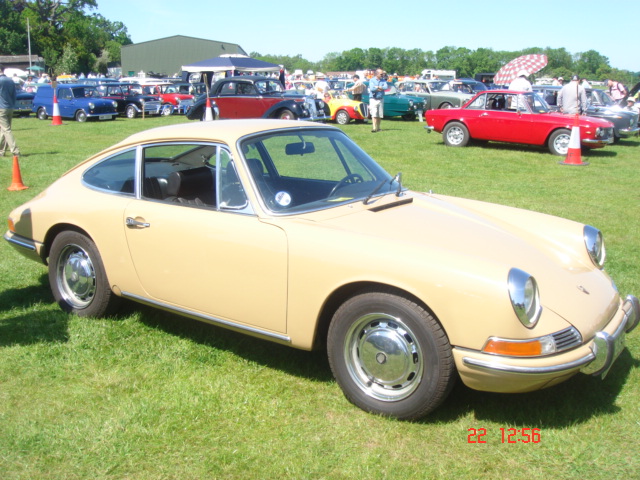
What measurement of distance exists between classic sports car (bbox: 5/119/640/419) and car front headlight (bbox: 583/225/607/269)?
2 cm

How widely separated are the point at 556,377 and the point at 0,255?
5330 millimetres

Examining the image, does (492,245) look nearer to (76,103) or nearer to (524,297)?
(524,297)

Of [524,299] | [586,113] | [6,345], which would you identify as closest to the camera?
[524,299]

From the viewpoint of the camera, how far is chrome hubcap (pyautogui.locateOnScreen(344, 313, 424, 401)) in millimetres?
3012

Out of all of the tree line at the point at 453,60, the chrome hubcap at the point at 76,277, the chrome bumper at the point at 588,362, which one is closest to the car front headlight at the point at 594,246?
the chrome bumper at the point at 588,362

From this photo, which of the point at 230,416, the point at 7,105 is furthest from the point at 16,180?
the point at 230,416

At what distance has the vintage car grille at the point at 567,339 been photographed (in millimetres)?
2836

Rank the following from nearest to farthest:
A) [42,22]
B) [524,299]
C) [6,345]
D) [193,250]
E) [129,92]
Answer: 1. [524,299]
2. [193,250]
3. [6,345]
4. [129,92]
5. [42,22]

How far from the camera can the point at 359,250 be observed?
3117 millimetres

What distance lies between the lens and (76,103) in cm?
2216

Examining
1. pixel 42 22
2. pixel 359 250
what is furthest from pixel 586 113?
pixel 42 22

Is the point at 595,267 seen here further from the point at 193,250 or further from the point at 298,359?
the point at 193,250

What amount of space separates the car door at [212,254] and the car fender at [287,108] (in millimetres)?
13759

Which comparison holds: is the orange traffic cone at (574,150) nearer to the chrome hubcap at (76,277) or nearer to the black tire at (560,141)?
the black tire at (560,141)
